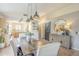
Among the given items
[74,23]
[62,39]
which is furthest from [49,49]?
[74,23]

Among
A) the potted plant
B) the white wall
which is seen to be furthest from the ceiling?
the potted plant

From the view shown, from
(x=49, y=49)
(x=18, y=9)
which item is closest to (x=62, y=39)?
(x=49, y=49)

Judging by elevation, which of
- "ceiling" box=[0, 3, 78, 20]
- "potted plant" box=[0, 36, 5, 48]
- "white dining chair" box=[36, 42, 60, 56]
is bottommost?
"white dining chair" box=[36, 42, 60, 56]

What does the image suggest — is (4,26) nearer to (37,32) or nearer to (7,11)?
(7,11)

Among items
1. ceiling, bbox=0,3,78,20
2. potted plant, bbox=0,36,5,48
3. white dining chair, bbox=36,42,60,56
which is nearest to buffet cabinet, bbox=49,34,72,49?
white dining chair, bbox=36,42,60,56

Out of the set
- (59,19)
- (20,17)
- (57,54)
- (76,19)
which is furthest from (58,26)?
(20,17)

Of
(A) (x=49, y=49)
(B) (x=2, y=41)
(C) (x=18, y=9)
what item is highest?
(C) (x=18, y=9)

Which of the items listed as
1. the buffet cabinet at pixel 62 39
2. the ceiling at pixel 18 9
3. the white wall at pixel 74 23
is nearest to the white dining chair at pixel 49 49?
the buffet cabinet at pixel 62 39

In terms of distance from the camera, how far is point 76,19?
1.54 meters

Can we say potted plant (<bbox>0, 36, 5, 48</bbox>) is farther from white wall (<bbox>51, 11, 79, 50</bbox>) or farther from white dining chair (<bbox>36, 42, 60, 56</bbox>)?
white wall (<bbox>51, 11, 79, 50</bbox>)

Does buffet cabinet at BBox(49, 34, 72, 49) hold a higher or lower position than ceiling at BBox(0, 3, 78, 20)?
lower

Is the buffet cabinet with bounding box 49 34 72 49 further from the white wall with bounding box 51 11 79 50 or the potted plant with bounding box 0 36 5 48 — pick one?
the potted plant with bounding box 0 36 5 48

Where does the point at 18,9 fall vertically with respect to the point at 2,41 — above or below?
above

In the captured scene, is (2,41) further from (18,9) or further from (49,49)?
(49,49)
